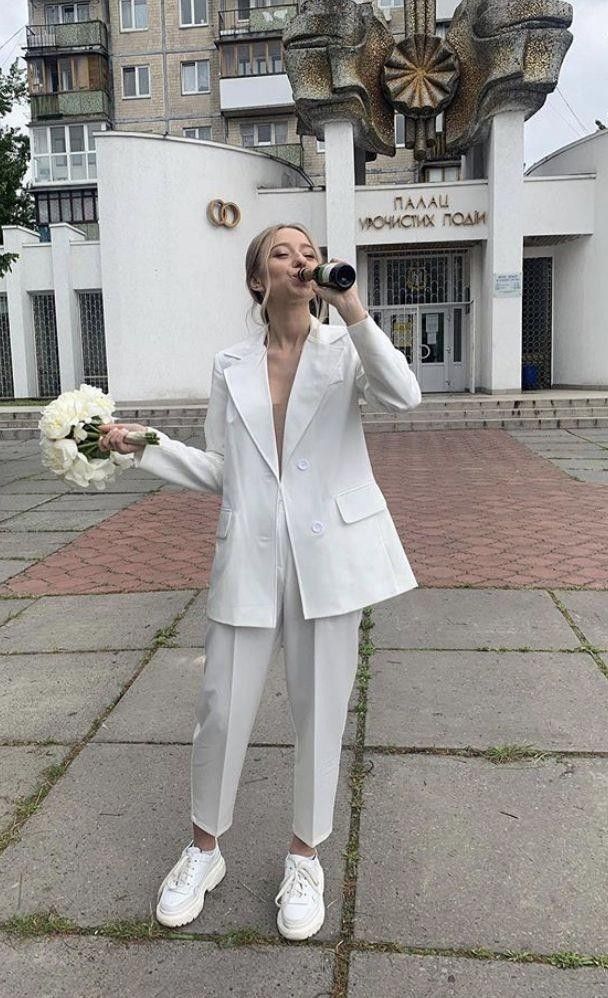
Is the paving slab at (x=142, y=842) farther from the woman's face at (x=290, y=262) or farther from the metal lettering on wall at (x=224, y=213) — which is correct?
the metal lettering on wall at (x=224, y=213)

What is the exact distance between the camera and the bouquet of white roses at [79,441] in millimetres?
2266

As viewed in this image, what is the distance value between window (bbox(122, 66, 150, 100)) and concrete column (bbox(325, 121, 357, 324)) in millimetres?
26368

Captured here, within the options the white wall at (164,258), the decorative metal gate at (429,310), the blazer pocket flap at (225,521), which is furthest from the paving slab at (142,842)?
the decorative metal gate at (429,310)

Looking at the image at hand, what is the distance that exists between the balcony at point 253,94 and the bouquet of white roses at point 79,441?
3992 centimetres

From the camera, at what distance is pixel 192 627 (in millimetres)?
4562

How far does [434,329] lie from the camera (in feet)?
74.3

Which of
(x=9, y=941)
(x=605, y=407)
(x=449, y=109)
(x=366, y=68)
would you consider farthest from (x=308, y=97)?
(x=9, y=941)

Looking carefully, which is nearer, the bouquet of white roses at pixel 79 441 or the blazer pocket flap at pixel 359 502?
the blazer pocket flap at pixel 359 502

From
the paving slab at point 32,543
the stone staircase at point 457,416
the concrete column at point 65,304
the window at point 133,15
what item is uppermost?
the window at point 133,15

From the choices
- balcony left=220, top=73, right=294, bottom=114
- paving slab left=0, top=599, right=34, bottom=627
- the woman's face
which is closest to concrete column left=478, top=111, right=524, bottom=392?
paving slab left=0, top=599, right=34, bottom=627

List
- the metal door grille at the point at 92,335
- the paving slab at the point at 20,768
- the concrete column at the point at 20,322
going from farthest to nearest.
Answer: the concrete column at the point at 20,322 < the metal door grille at the point at 92,335 < the paving slab at the point at 20,768

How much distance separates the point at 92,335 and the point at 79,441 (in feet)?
75.2

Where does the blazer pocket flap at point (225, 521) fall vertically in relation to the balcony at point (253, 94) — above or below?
below

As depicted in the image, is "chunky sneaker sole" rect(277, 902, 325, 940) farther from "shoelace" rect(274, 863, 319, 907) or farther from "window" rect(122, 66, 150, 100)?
"window" rect(122, 66, 150, 100)
